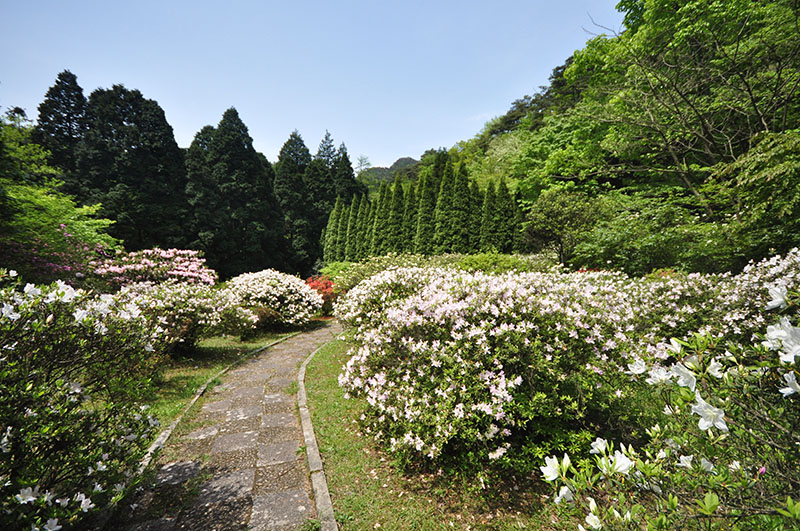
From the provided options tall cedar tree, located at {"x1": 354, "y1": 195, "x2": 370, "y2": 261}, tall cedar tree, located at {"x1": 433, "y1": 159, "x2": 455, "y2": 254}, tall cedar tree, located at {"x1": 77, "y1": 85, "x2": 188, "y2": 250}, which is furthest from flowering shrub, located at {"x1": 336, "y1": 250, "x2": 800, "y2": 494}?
tall cedar tree, located at {"x1": 77, "y1": 85, "x2": 188, "y2": 250}

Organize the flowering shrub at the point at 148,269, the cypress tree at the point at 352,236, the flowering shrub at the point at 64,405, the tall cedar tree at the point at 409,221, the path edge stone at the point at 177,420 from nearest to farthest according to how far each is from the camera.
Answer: the flowering shrub at the point at 64,405
the path edge stone at the point at 177,420
the flowering shrub at the point at 148,269
the tall cedar tree at the point at 409,221
the cypress tree at the point at 352,236

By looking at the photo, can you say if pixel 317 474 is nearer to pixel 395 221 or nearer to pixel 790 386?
pixel 790 386

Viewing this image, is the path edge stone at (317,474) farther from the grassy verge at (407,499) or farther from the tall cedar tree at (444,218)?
the tall cedar tree at (444,218)

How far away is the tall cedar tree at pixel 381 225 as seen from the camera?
20.6 metres

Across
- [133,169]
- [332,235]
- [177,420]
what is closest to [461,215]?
[332,235]

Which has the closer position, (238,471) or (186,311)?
(238,471)

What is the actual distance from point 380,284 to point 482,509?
393cm

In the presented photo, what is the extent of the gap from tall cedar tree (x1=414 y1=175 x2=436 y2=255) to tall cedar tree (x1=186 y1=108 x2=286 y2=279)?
1258cm

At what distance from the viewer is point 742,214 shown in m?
6.24

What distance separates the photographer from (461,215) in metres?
16.5

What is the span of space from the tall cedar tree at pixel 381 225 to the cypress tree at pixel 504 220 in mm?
7669

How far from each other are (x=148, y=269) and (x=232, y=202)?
1421cm

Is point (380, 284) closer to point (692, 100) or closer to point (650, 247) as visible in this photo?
point (650, 247)

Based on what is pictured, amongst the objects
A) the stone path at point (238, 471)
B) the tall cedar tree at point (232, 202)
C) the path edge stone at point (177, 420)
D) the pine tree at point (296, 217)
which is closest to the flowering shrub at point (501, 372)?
the stone path at point (238, 471)
